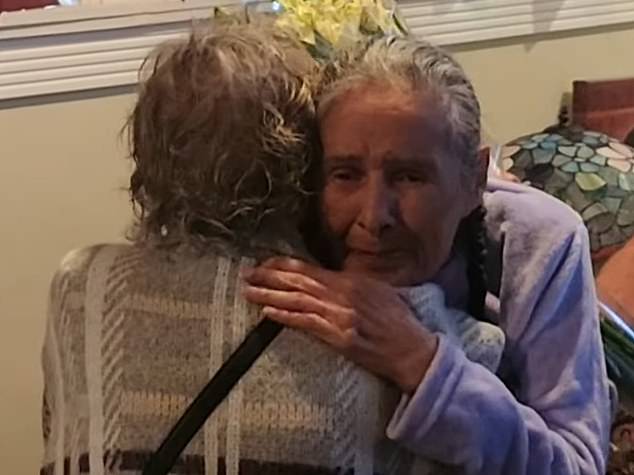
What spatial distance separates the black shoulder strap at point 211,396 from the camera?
125 centimetres

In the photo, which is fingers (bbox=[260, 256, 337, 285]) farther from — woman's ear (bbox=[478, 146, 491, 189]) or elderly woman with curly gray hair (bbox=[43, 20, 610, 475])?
woman's ear (bbox=[478, 146, 491, 189])

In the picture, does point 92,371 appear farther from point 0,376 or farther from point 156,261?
point 0,376

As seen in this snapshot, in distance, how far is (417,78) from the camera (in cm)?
130

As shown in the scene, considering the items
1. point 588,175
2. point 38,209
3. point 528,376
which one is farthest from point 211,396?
point 588,175

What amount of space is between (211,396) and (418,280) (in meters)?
0.25

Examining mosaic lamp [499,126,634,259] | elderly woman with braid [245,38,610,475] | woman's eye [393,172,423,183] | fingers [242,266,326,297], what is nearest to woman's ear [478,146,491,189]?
elderly woman with braid [245,38,610,475]

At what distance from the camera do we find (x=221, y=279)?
1292 millimetres

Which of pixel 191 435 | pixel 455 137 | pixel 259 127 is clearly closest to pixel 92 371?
pixel 191 435

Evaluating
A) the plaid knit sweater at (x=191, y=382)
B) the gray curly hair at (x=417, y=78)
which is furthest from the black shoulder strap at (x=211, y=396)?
the gray curly hair at (x=417, y=78)

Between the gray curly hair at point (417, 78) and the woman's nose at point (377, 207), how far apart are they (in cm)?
9

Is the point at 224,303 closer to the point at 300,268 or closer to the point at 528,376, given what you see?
the point at 300,268

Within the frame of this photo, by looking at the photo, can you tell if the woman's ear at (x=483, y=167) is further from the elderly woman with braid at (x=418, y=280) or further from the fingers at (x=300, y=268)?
the fingers at (x=300, y=268)

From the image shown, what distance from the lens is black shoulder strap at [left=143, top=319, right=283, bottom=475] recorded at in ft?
4.11

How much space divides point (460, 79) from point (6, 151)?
112cm
